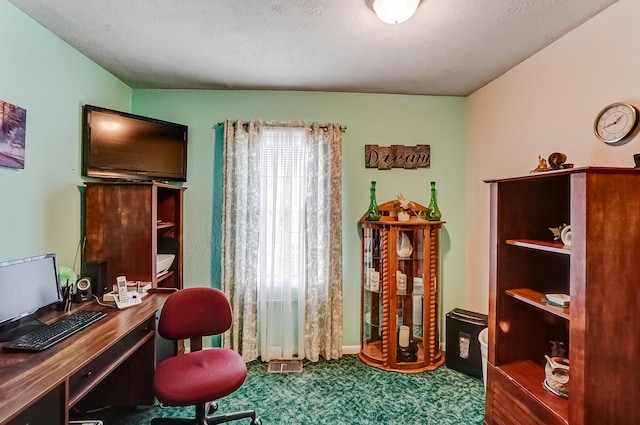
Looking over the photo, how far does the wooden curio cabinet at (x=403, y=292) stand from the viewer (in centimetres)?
266

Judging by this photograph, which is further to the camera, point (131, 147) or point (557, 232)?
point (131, 147)

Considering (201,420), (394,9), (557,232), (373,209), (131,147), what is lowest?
(201,420)

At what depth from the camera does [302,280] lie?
2820 mm

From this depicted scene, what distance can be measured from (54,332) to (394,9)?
7.61ft

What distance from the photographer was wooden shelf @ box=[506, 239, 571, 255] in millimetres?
1465

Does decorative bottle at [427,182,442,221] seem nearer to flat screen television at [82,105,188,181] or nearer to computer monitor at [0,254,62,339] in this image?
flat screen television at [82,105,188,181]

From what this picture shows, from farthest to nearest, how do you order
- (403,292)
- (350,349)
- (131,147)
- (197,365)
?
(350,349) → (403,292) → (131,147) → (197,365)

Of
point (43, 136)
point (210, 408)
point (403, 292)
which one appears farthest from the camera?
point (403, 292)

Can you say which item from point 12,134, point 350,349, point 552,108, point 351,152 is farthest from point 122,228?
point 552,108

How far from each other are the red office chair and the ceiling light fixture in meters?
1.93

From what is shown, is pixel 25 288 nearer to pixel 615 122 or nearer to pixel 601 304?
pixel 601 304

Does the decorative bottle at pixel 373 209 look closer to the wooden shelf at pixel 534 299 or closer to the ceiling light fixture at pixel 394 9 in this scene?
the wooden shelf at pixel 534 299

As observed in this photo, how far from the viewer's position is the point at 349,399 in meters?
2.26

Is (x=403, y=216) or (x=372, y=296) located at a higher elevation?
(x=403, y=216)
